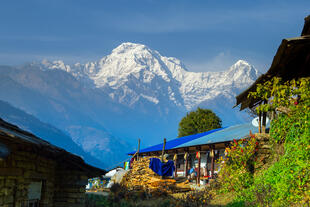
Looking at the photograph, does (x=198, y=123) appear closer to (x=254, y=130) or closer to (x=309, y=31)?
(x=254, y=130)

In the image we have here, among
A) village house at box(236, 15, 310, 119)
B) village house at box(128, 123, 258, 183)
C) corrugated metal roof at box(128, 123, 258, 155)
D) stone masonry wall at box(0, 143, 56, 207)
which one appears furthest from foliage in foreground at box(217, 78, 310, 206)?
village house at box(128, 123, 258, 183)

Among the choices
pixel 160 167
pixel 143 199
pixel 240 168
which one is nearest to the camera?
pixel 240 168

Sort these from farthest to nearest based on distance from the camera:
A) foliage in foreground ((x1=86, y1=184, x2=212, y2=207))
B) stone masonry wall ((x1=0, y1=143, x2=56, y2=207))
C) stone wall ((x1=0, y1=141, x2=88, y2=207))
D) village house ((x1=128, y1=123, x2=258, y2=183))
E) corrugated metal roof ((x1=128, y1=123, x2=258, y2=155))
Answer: village house ((x1=128, y1=123, x2=258, y2=183)) < corrugated metal roof ((x1=128, y1=123, x2=258, y2=155)) < foliage in foreground ((x1=86, y1=184, x2=212, y2=207)) < stone wall ((x1=0, y1=141, x2=88, y2=207)) < stone masonry wall ((x1=0, y1=143, x2=56, y2=207))

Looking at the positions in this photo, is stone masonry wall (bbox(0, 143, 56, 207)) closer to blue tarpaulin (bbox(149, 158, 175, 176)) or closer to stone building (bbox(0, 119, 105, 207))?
stone building (bbox(0, 119, 105, 207))

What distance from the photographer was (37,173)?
10.3m

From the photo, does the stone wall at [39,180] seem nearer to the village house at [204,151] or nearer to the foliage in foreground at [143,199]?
the foliage in foreground at [143,199]

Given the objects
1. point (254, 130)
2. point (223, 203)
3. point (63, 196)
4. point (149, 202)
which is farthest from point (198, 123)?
point (63, 196)

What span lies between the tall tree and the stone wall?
3580cm

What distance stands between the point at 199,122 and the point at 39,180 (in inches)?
1529

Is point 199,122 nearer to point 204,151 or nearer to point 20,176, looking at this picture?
point 204,151

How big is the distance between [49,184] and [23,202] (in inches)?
76.1

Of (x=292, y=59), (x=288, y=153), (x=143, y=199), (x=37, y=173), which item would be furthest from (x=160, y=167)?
(x=37, y=173)

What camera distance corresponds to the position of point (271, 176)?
42.7 feet

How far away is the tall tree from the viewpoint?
47.4m
